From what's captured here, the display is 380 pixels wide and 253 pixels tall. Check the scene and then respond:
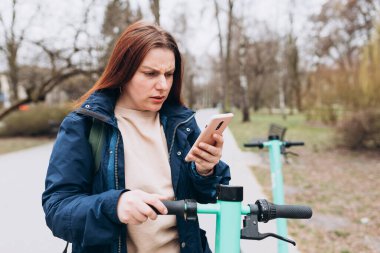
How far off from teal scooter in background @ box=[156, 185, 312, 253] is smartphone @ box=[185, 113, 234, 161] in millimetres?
169

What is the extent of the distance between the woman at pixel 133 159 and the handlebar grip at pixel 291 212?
280 millimetres

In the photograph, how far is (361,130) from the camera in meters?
10.4

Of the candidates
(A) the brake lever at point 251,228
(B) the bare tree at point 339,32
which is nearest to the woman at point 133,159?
(A) the brake lever at point 251,228

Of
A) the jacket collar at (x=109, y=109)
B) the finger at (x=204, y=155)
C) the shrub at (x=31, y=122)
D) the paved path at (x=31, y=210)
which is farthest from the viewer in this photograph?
the shrub at (x=31, y=122)

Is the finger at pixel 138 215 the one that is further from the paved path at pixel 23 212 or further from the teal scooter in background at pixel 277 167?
the paved path at pixel 23 212

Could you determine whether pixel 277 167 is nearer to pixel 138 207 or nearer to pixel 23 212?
pixel 138 207

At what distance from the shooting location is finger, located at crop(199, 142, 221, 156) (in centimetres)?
120

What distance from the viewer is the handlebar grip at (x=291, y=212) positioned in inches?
45.0

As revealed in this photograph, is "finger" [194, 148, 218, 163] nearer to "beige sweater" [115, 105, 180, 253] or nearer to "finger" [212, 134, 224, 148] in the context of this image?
"finger" [212, 134, 224, 148]

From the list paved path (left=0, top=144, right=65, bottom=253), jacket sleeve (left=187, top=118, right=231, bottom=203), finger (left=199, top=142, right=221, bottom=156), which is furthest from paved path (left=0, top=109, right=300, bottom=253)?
finger (left=199, top=142, right=221, bottom=156)

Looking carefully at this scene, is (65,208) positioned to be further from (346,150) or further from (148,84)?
(346,150)

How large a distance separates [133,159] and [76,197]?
260 millimetres

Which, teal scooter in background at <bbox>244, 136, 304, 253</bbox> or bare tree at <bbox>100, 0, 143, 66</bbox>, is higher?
bare tree at <bbox>100, 0, 143, 66</bbox>

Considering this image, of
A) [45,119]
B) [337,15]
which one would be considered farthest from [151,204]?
[337,15]
